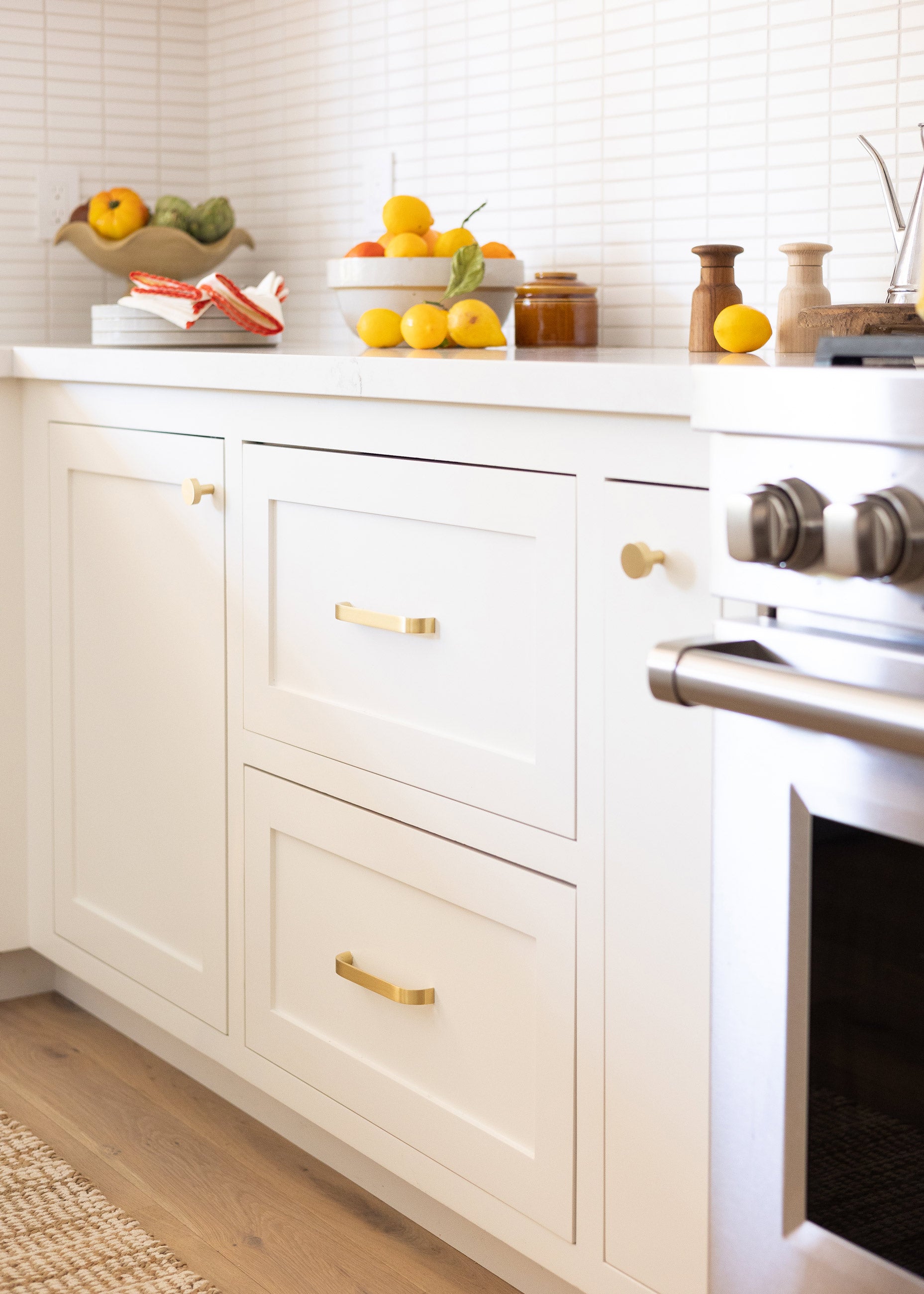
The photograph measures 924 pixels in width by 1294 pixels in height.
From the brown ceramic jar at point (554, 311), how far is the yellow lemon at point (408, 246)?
0.14 metres

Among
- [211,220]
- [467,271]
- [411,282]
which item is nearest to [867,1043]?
[467,271]

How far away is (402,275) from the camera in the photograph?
72.9 inches

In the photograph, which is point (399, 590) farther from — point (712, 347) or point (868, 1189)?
point (868, 1189)

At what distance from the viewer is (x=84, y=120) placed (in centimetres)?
253

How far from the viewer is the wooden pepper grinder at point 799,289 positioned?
1389mm

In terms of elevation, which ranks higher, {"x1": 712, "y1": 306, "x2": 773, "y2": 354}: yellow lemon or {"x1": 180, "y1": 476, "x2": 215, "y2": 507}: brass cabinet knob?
{"x1": 712, "y1": 306, "x2": 773, "y2": 354}: yellow lemon

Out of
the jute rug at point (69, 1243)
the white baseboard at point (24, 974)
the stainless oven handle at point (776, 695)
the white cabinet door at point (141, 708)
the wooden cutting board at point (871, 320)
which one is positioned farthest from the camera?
the white baseboard at point (24, 974)

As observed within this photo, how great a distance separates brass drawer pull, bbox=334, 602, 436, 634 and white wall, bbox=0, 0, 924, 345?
623 millimetres

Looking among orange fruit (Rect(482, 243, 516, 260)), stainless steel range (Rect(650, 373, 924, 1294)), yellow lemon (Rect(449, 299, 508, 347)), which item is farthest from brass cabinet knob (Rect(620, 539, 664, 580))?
orange fruit (Rect(482, 243, 516, 260))

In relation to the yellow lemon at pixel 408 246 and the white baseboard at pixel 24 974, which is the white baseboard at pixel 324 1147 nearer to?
the white baseboard at pixel 24 974

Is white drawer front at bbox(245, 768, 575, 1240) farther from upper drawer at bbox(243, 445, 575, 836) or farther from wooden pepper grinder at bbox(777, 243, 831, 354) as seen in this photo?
wooden pepper grinder at bbox(777, 243, 831, 354)

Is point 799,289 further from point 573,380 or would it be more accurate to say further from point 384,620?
point 384,620

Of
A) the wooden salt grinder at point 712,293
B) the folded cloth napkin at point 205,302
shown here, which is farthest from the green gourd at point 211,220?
the wooden salt grinder at point 712,293

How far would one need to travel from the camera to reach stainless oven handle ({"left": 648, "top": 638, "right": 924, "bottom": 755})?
0.80m
